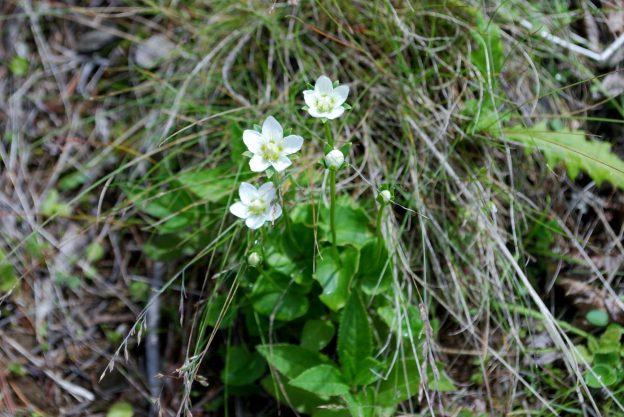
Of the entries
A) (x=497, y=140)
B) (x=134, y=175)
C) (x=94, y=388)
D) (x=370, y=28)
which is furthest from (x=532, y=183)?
(x=94, y=388)

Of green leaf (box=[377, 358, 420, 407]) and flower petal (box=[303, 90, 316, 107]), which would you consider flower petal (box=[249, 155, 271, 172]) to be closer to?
flower petal (box=[303, 90, 316, 107])

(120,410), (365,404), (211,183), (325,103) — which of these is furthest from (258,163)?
(120,410)

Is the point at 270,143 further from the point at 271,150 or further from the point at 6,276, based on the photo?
the point at 6,276

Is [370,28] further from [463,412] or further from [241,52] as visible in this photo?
[463,412]

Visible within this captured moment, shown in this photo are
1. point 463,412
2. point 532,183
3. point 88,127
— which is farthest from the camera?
point 88,127

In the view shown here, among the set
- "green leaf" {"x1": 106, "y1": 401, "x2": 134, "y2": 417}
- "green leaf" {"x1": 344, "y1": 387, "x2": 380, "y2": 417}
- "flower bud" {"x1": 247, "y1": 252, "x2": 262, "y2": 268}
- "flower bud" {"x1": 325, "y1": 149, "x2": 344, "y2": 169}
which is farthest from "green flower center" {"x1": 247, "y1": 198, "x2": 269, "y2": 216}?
"green leaf" {"x1": 106, "y1": 401, "x2": 134, "y2": 417}

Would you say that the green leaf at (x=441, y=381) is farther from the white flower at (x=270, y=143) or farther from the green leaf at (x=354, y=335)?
the white flower at (x=270, y=143)

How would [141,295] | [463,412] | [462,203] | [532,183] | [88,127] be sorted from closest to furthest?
[463,412]
[462,203]
[532,183]
[141,295]
[88,127]

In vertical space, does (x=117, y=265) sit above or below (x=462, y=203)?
below

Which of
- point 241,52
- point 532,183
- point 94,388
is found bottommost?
point 94,388
